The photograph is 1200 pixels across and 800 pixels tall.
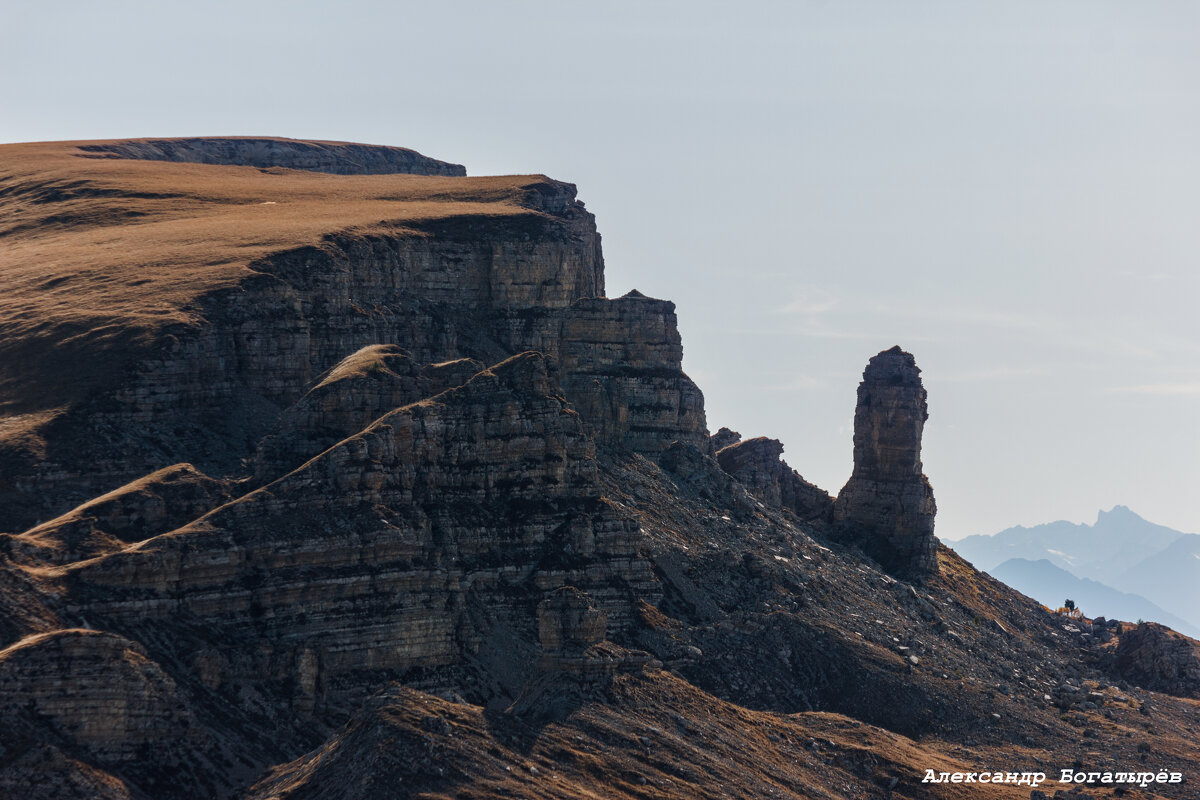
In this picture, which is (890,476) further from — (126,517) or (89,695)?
(89,695)

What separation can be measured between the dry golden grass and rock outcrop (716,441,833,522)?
28.2 meters

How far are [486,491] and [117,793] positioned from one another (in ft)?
103

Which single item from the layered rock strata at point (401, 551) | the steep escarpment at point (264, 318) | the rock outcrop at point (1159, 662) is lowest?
the rock outcrop at point (1159, 662)

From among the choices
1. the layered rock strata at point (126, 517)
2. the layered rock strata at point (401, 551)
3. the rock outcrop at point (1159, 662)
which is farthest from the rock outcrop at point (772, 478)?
the layered rock strata at point (126, 517)

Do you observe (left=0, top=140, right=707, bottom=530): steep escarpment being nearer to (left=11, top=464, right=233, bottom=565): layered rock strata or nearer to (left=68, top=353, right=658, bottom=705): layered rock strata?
(left=11, top=464, right=233, bottom=565): layered rock strata

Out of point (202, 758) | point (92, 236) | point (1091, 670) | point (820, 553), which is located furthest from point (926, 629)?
point (92, 236)

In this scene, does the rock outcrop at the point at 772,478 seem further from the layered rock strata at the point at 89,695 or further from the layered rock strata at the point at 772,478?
the layered rock strata at the point at 89,695

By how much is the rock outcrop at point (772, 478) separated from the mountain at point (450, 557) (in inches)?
14.1

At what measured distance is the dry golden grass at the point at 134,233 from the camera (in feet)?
405

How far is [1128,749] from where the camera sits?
120 metres

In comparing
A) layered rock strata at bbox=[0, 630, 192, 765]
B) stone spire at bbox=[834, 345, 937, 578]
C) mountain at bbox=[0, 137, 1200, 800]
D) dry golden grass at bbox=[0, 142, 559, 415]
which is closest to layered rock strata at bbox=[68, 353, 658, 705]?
mountain at bbox=[0, 137, 1200, 800]

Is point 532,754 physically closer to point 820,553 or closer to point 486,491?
point 486,491

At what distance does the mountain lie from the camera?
287 feet

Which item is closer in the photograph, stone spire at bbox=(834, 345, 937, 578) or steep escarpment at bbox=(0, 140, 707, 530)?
steep escarpment at bbox=(0, 140, 707, 530)
